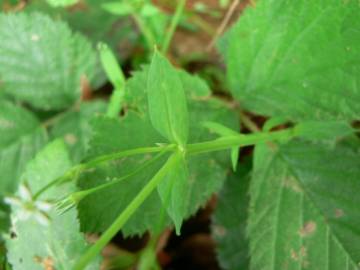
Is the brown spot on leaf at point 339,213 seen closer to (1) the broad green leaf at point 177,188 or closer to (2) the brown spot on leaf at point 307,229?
(2) the brown spot on leaf at point 307,229

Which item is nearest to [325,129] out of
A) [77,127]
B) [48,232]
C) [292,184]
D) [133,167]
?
[292,184]

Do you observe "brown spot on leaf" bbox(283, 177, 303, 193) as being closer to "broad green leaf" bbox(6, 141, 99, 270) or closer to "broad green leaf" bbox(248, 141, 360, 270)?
"broad green leaf" bbox(248, 141, 360, 270)

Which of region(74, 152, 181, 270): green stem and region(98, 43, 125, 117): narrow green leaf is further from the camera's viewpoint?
region(98, 43, 125, 117): narrow green leaf

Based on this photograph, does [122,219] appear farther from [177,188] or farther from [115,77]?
[115,77]

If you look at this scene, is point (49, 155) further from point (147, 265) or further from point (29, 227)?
point (147, 265)

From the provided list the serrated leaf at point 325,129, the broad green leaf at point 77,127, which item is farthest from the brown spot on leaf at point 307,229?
the broad green leaf at point 77,127

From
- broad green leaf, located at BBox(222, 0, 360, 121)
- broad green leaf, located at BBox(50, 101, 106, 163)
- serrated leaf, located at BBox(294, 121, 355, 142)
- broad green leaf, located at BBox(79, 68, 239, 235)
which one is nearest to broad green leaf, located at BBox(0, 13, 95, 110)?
broad green leaf, located at BBox(50, 101, 106, 163)
